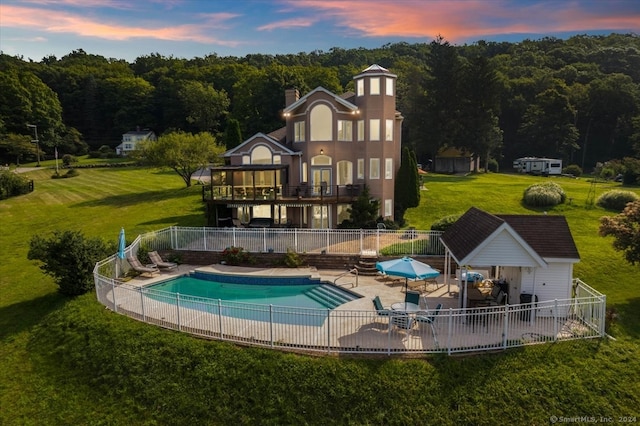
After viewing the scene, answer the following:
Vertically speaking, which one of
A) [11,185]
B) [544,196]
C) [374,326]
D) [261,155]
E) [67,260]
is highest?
[261,155]

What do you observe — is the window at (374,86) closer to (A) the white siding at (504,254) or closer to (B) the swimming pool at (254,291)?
(B) the swimming pool at (254,291)

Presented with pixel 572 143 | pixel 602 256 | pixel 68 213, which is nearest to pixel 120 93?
pixel 68 213

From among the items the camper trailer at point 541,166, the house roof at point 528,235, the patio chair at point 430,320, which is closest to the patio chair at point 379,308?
the patio chair at point 430,320

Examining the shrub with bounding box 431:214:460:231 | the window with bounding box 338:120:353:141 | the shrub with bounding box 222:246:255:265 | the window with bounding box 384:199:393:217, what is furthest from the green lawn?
the window with bounding box 338:120:353:141

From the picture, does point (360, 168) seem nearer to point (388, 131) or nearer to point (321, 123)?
point (388, 131)

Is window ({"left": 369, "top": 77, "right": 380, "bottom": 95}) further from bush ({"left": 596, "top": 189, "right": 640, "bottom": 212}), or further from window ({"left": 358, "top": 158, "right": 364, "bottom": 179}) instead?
bush ({"left": 596, "top": 189, "right": 640, "bottom": 212})

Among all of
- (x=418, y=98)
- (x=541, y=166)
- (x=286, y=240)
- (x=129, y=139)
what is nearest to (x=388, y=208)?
(x=286, y=240)
